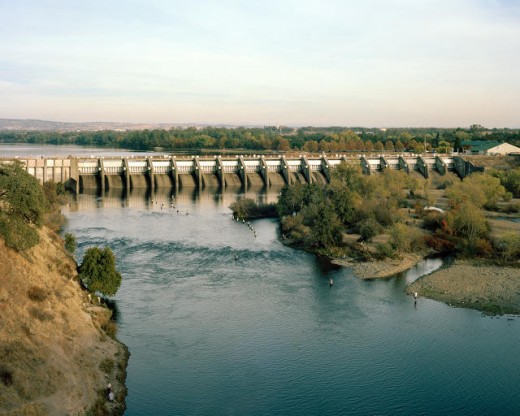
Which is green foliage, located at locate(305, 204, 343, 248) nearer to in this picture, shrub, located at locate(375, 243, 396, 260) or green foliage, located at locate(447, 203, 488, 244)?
shrub, located at locate(375, 243, 396, 260)

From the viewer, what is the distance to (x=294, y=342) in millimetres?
26703

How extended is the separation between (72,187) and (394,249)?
4542cm

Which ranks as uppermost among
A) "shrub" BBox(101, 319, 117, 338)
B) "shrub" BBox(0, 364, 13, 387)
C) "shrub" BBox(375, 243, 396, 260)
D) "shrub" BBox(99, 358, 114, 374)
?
"shrub" BBox(375, 243, 396, 260)

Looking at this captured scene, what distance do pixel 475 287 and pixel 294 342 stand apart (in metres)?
13.8

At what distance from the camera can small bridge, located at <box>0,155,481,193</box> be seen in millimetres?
72938

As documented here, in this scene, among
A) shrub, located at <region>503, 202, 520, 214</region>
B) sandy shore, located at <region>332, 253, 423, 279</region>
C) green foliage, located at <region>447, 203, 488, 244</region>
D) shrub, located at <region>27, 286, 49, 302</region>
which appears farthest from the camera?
shrub, located at <region>503, 202, 520, 214</region>

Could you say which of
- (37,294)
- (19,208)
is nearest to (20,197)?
(19,208)

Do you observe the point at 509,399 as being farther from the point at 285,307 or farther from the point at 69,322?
the point at 69,322

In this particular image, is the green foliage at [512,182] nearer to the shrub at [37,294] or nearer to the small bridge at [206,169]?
the small bridge at [206,169]

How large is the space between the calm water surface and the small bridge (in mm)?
33665

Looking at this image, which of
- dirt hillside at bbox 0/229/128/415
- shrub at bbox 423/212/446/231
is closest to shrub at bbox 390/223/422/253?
shrub at bbox 423/212/446/231

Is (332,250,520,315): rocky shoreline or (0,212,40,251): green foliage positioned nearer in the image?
(0,212,40,251): green foliage

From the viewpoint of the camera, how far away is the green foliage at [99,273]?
95.4ft

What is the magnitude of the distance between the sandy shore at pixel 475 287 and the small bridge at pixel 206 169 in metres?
41.9
